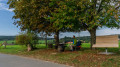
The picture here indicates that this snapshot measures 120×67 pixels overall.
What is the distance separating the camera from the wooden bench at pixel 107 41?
9203 mm

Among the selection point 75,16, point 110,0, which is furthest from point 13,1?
point 110,0

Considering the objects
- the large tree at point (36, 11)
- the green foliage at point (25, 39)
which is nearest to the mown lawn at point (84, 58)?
the large tree at point (36, 11)

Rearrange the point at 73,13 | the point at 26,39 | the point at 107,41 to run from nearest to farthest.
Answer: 1. the point at 107,41
2. the point at 73,13
3. the point at 26,39

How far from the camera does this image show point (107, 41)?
380 inches

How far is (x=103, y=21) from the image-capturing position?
935cm

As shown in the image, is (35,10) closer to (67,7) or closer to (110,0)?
(67,7)

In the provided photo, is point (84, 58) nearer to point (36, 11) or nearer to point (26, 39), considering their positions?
point (36, 11)

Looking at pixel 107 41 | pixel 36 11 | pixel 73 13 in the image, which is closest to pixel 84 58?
pixel 107 41

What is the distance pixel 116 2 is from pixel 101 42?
131 inches

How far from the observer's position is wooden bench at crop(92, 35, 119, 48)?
9.20 metres

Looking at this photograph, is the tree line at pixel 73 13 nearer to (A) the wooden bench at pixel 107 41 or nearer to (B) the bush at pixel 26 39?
(A) the wooden bench at pixel 107 41

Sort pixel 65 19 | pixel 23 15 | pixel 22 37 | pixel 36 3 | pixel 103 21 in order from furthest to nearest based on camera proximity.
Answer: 1. pixel 22 37
2. pixel 23 15
3. pixel 36 3
4. pixel 65 19
5. pixel 103 21

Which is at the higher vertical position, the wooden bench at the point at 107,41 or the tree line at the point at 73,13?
the tree line at the point at 73,13

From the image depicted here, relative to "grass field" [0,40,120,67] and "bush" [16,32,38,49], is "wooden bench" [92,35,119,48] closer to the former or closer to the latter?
"grass field" [0,40,120,67]
